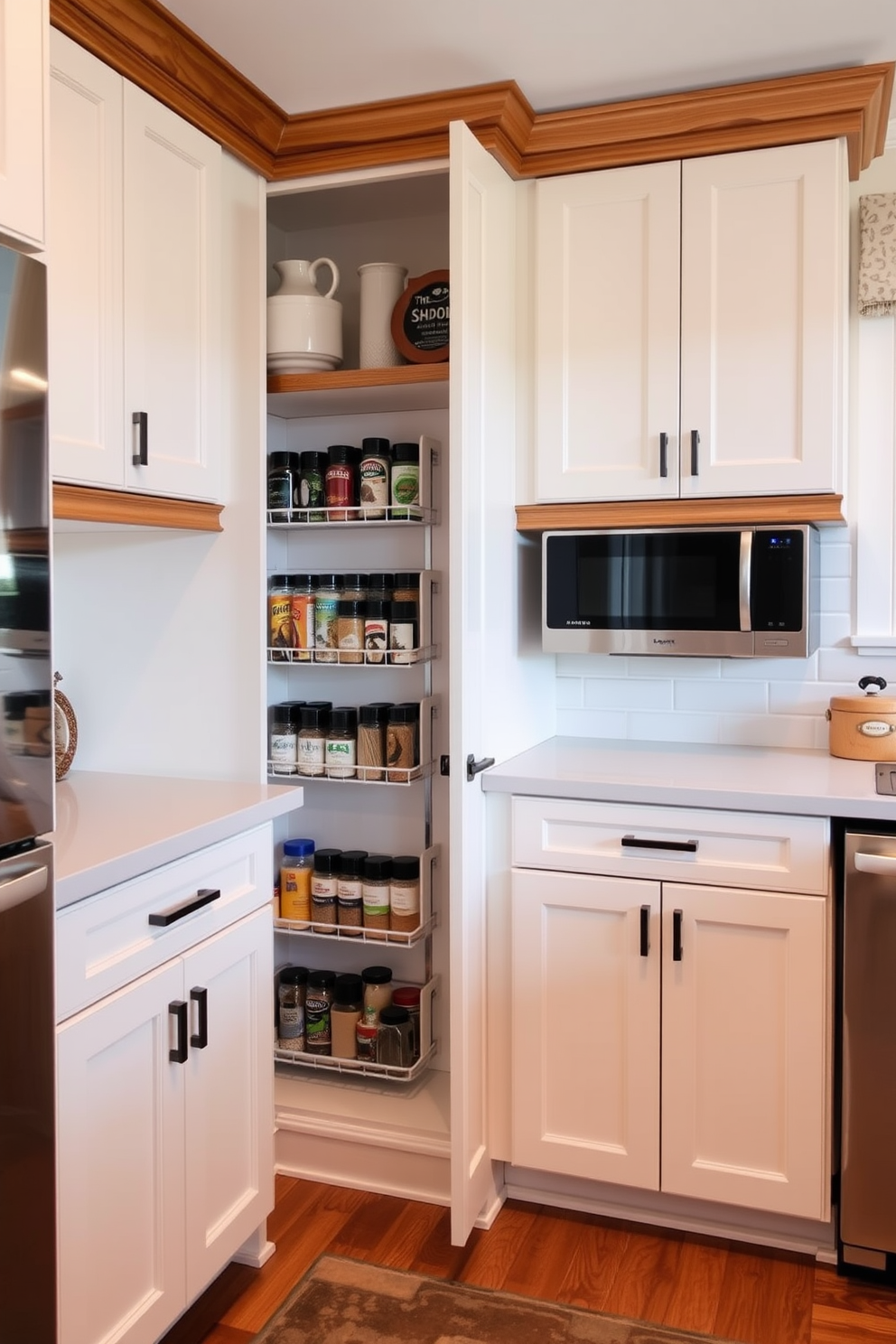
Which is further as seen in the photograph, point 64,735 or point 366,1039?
point 366,1039

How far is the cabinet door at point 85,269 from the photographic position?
177 centimetres

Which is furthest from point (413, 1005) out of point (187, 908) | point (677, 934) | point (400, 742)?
point (187, 908)

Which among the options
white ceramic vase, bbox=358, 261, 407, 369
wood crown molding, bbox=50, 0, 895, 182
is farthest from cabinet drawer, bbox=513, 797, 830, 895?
wood crown molding, bbox=50, 0, 895, 182

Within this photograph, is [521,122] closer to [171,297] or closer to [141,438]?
[171,297]

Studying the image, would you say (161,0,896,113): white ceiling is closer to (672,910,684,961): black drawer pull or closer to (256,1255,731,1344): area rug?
(672,910,684,961): black drawer pull

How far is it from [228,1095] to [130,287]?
146cm

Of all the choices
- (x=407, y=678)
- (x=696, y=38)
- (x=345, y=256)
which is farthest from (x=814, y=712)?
(x=345, y=256)

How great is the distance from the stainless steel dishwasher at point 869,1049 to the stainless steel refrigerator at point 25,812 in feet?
4.65

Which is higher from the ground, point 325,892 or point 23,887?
point 23,887

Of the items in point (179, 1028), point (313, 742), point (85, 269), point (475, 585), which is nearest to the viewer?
point (179, 1028)

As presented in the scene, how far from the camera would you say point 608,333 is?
2389 mm

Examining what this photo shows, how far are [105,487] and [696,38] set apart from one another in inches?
54.4

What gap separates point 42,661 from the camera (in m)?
1.27

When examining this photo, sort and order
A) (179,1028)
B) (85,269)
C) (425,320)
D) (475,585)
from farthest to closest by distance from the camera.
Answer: (425,320)
(475,585)
(85,269)
(179,1028)
